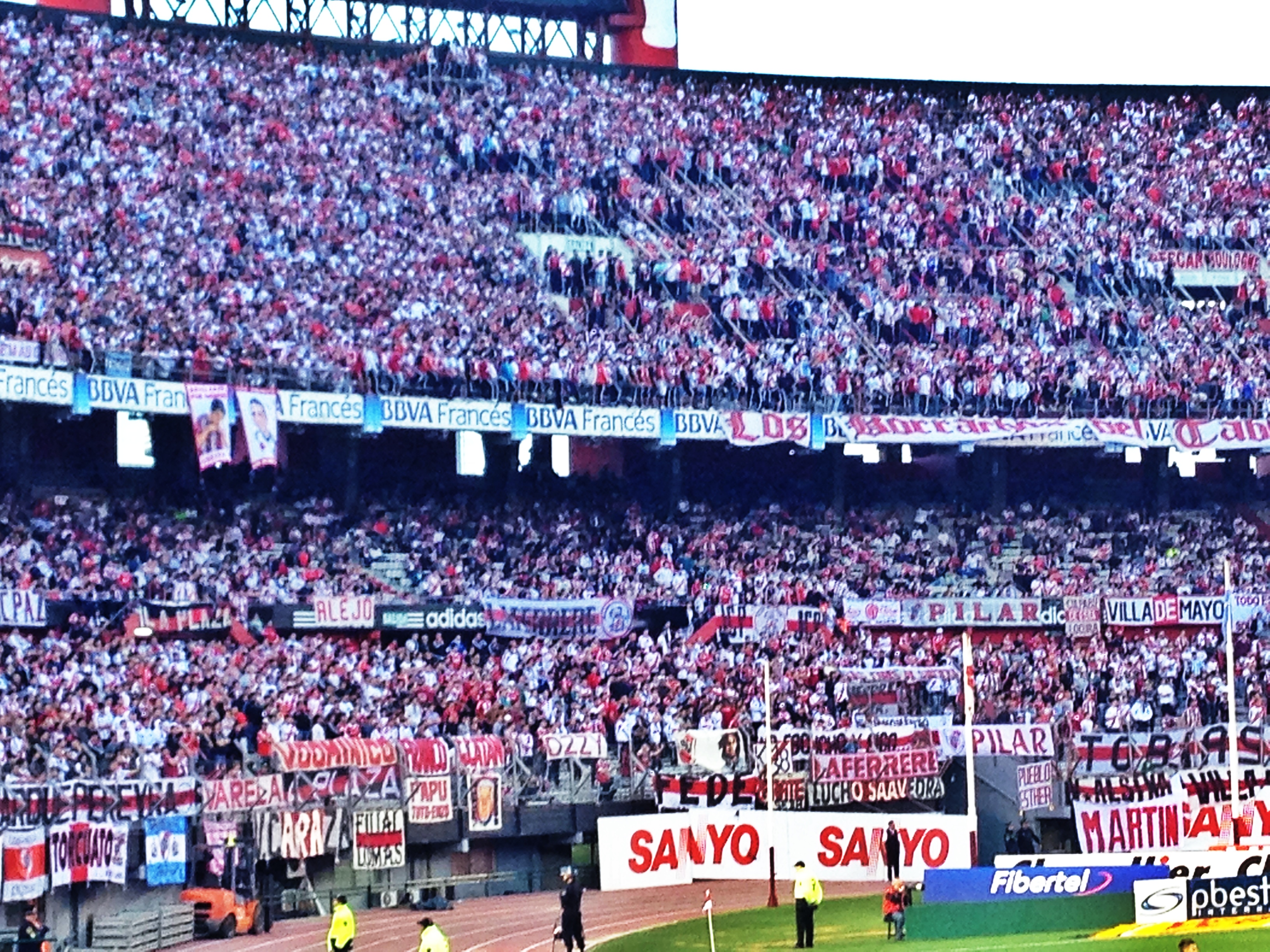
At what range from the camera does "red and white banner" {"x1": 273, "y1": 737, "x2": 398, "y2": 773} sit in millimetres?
36375

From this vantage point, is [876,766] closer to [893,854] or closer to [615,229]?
[893,854]

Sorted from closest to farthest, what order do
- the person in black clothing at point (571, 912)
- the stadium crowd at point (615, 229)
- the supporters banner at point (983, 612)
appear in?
1. the person in black clothing at point (571, 912)
2. the stadium crowd at point (615, 229)
3. the supporters banner at point (983, 612)

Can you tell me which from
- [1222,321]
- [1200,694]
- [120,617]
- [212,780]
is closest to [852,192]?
[1222,321]

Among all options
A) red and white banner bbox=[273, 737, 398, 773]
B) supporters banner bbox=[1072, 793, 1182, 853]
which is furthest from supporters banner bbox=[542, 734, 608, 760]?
supporters banner bbox=[1072, 793, 1182, 853]

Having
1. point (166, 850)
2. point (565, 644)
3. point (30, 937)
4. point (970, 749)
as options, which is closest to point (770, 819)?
point (970, 749)

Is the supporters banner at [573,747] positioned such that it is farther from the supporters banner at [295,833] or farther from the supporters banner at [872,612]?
the supporters banner at [872,612]

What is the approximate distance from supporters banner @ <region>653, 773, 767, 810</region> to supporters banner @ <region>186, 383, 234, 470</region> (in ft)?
34.6

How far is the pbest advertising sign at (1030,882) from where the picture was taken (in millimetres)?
31250

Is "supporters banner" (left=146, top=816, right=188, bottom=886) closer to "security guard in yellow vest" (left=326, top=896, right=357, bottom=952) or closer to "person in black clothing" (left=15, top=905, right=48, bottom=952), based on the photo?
"person in black clothing" (left=15, top=905, right=48, bottom=952)

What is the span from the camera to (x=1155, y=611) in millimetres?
49250

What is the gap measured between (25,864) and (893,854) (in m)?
12.5

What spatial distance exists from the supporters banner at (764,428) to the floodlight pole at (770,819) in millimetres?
12427

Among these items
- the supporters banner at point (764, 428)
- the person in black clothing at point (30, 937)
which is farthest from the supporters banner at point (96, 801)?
the supporters banner at point (764, 428)

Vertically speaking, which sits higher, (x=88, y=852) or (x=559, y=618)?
(x=559, y=618)
